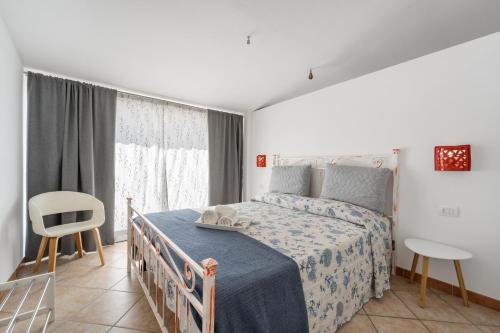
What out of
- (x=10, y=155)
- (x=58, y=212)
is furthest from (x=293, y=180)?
(x=10, y=155)

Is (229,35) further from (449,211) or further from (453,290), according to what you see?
(453,290)

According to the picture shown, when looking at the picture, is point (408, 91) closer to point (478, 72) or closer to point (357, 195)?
point (478, 72)

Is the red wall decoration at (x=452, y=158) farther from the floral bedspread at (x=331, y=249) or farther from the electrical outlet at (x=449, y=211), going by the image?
the floral bedspread at (x=331, y=249)

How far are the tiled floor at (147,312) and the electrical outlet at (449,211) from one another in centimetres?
74

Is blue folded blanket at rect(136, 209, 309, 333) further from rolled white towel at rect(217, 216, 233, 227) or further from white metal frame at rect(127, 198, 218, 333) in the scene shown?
rolled white towel at rect(217, 216, 233, 227)

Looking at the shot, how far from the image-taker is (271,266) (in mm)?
1224

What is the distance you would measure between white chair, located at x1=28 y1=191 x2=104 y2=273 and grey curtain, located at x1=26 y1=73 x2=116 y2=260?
150mm

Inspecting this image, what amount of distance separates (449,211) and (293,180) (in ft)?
Result: 5.41

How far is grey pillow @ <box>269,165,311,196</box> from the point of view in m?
3.02

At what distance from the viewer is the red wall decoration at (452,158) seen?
6.26 ft

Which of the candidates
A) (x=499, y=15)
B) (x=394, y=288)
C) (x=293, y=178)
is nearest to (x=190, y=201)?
(x=293, y=178)

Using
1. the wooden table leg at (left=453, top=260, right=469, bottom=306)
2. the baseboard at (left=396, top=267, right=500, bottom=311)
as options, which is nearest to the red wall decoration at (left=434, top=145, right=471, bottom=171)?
the wooden table leg at (left=453, top=260, right=469, bottom=306)

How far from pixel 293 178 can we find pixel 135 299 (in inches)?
88.4

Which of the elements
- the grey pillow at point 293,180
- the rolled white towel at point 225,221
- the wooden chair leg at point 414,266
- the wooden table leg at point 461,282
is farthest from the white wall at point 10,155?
the wooden table leg at point 461,282
